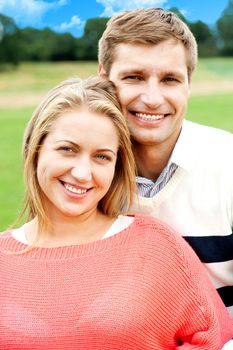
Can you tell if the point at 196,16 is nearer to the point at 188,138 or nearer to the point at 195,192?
the point at 188,138

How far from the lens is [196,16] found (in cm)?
343

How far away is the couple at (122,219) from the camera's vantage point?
2262mm

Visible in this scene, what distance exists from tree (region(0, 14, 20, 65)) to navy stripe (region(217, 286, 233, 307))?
28577 millimetres

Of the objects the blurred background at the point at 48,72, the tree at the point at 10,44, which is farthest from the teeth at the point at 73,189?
the tree at the point at 10,44

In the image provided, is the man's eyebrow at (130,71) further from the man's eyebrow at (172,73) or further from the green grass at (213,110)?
the green grass at (213,110)

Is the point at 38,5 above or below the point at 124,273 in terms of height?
above

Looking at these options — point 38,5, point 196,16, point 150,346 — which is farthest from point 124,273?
point 196,16

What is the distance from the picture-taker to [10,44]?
31.4 m

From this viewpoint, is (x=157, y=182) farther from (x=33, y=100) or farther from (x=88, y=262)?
(x=33, y=100)

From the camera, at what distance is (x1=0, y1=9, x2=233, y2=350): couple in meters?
2.26

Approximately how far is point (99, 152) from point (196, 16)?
136 centimetres

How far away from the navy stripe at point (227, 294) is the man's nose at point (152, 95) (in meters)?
0.82

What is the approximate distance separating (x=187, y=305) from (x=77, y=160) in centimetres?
62

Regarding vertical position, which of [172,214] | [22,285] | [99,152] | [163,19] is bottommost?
[22,285]
